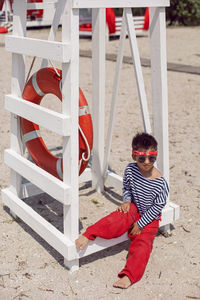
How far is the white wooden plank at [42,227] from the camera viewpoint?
2.54m

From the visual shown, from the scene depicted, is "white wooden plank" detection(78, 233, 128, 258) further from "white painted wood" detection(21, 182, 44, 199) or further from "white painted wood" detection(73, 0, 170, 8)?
"white painted wood" detection(73, 0, 170, 8)

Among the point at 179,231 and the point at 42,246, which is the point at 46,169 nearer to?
the point at 42,246

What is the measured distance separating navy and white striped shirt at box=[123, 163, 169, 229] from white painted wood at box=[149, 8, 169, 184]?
0.20 meters

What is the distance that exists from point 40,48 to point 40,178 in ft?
2.54

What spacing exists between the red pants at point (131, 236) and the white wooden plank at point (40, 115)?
1.97 ft

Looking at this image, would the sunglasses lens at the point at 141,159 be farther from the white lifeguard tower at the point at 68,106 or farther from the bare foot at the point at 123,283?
the bare foot at the point at 123,283

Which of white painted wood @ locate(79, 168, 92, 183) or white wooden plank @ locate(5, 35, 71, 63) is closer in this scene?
white wooden plank @ locate(5, 35, 71, 63)

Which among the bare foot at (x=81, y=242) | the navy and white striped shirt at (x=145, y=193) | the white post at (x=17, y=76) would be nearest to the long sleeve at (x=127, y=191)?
the navy and white striped shirt at (x=145, y=193)

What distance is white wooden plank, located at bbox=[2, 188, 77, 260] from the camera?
2.54m

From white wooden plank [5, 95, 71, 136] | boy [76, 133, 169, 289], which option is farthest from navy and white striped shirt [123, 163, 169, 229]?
white wooden plank [5, 95, 71, 136]

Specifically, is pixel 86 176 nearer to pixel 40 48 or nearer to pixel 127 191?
pixel 127 191

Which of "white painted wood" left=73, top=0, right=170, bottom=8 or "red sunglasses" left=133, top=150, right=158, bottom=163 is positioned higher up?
"white painted wood" left=73, top=0, right=170, bottom=8

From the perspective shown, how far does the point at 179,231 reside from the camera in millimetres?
3080

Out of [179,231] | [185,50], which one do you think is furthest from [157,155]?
[185,50]
